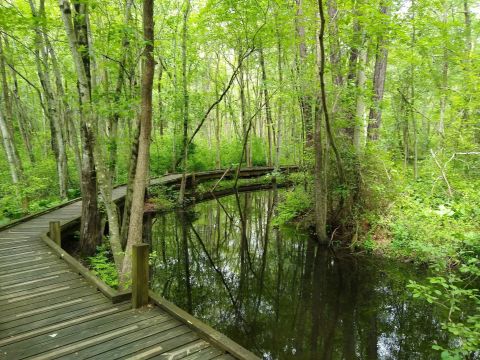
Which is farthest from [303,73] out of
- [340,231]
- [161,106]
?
[161,106]

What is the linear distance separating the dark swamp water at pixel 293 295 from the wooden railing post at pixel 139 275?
1721 millimetres

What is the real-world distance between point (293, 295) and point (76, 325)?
421 cm

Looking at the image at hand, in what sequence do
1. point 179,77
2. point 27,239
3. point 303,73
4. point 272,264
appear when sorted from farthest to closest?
point 179,77 → point 303,73 → point 272,264 → point 27,239

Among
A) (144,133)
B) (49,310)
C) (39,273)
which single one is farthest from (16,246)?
(144,133)

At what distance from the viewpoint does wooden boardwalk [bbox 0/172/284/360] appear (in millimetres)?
3234

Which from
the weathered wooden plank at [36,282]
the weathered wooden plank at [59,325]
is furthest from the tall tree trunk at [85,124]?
the weathered wooden plank at [59,325]

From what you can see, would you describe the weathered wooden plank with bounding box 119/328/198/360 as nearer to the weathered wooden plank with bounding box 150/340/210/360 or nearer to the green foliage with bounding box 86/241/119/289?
the weathered wooden plank with bounding box 150/340/210/360

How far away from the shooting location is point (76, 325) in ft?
12.4

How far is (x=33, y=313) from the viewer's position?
406cm

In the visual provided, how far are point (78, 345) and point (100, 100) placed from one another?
4.85m

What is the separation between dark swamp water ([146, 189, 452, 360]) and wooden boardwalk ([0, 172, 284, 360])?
66.9 inches

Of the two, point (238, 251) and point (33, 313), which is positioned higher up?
point (33, 313)

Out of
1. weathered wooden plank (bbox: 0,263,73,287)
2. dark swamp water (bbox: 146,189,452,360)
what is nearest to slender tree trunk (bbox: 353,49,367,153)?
dark swamp water (bbox: 146,189,452,360)

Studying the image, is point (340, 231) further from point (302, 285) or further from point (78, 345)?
point (78, 345)
